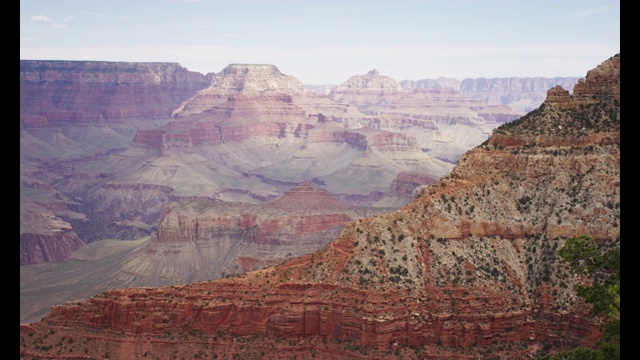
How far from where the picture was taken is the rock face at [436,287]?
5191 centimetres

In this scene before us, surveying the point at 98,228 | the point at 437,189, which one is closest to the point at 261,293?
the point at 437,189

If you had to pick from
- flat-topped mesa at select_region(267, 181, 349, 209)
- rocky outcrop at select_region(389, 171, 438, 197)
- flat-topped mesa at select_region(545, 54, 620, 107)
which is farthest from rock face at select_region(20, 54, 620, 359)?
rocky outcrop at select_region(389, 171, 438, 197)

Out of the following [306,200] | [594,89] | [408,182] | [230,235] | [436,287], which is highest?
[594,89]

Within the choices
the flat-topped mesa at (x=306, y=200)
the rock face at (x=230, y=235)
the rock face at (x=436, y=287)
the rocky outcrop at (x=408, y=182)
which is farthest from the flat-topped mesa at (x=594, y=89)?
the rocky outcrop at (x=408, y=182)

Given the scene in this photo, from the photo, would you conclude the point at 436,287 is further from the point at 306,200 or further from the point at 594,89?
the point at 306,200

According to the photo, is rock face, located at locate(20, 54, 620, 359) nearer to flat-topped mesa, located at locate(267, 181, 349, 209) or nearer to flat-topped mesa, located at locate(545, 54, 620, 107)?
flat-topped mesa, located at locate(545, 54, 620, 107)

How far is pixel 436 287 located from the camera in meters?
53.4

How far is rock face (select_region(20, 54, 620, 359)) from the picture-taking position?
51906mm

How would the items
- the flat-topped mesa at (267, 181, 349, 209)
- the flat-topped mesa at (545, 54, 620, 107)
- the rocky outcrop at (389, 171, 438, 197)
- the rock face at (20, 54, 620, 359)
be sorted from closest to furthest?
the rock face at (20, 54, 620, 359) < the flat-topped mesa at (545, 54, 620, 107) < the flat-topped mesa at (267, 181, 349, 209) < the rocky outcrop at (389, 171, 438, 197)

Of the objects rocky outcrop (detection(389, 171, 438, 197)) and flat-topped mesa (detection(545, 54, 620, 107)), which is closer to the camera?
flat-topped mesa (detection(545, 54, 620, 107))

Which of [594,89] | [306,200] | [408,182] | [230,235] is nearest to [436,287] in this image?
[594,89]

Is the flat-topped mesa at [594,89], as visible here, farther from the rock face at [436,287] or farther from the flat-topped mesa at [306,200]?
the flat-topped mesa at [306,200]

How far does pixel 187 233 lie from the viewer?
436 feet
